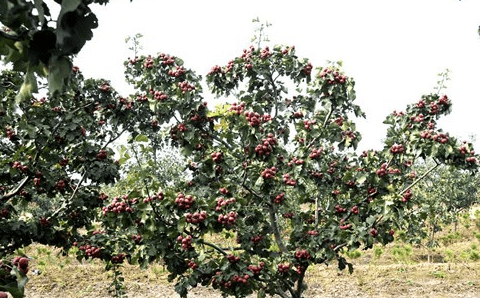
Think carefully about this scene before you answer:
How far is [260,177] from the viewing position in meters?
5.02

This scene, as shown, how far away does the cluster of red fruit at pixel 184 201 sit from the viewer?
173 inches

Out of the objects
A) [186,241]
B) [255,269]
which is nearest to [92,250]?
[186,241]

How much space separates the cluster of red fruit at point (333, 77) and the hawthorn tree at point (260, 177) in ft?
0.06

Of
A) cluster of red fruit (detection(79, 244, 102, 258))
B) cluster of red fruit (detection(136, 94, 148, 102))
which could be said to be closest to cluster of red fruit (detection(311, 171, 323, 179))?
cluster of red fruit (detection(136, 94, 148, 102))

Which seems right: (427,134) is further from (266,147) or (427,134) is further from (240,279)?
(240,279)

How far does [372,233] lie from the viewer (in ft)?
17.0

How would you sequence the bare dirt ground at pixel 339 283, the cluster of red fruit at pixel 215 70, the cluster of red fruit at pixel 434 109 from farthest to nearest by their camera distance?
the bare dirt ground at pixel 339 283, the cluster of red fruit at pixel 215 70, the cluster of red fruit at pixel 434 109

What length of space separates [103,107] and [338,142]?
129 inches

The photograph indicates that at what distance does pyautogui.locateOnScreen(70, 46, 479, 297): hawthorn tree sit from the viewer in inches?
184

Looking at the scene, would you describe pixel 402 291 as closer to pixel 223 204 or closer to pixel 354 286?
pixel 354 286

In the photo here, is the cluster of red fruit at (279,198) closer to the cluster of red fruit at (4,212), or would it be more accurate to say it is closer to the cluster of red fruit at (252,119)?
the cluster of red fruit at (252,119)

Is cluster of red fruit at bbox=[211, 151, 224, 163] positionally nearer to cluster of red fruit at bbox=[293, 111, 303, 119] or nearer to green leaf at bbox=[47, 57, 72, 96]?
cluster of red fruit at bbox=[293, 111, 303, 119]

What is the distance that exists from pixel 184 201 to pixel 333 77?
265 centimetres

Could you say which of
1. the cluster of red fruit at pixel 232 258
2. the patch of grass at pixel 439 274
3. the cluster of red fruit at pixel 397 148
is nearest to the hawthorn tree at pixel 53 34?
the cluster of red fruit at pixel 232 258
